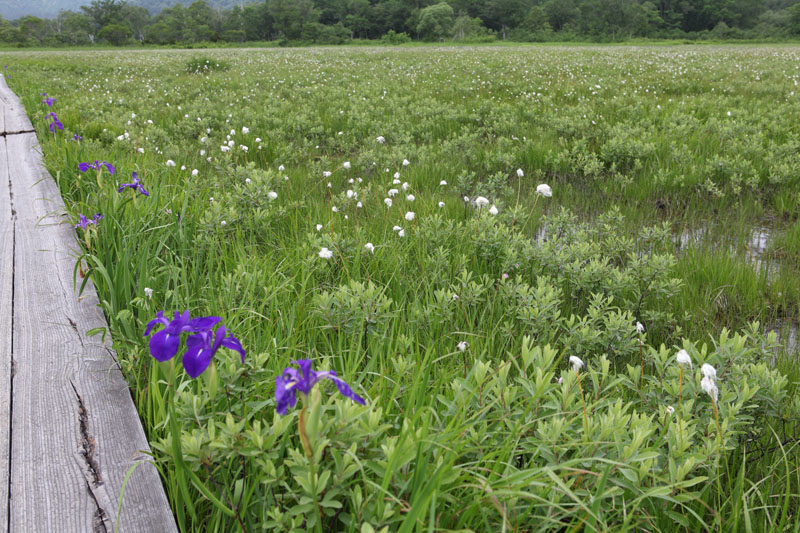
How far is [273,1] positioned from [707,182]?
88285 millimetres

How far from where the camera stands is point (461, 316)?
9.12 feet

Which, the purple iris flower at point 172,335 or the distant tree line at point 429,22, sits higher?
the distant tree line at point 429,22

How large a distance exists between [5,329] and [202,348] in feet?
5.49

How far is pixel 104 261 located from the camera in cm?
289

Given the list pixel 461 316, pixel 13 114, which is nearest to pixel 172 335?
pixel 461 316

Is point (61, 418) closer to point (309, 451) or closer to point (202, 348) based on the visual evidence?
point (202, 348)

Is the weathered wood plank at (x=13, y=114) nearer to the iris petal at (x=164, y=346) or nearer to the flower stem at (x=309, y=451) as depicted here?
the iris petal at (x=164, y=346)

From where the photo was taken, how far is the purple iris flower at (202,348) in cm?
110

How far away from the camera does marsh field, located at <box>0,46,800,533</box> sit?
4.31 feet

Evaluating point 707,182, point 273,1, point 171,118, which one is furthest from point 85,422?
point 273,1

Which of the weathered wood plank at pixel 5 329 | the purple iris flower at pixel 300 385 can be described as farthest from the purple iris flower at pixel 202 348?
the weathered wood plank at pixel 5 329

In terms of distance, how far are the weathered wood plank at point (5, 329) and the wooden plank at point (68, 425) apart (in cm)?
2

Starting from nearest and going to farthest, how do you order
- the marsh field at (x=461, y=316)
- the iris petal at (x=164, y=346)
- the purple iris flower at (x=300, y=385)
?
the purple iris flower at (x=300, y=385), the iris petal at (x=164, y=346), the marsh field at (x=461, y=316)

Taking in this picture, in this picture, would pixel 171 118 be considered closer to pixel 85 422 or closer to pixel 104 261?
pixel 104 261
